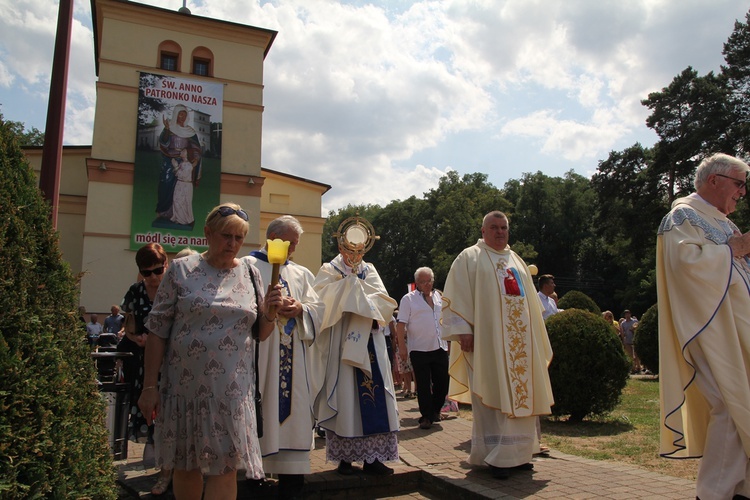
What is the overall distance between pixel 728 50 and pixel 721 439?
3723 cm

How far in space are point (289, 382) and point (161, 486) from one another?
3.99 ft

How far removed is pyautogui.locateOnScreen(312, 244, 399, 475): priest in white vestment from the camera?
5457 millimetres

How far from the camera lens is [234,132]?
82.1 ft

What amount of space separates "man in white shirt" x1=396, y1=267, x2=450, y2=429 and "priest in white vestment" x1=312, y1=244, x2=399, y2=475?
2837 mm

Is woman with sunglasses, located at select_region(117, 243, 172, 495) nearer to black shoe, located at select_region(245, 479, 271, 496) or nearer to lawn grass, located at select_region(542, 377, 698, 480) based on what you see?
black shoe, located at select_region(245, 479, 271, 496)

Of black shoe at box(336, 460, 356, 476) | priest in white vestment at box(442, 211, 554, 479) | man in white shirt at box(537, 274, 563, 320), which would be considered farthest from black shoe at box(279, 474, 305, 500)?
man in white shirt at box(537, 274, 563, 320)

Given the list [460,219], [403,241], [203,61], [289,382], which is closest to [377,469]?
[289,382]

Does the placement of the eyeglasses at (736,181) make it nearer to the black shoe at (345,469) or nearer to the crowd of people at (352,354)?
the crowd of people at (352,354)

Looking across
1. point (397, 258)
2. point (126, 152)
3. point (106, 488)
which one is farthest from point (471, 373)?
point (397, 258)

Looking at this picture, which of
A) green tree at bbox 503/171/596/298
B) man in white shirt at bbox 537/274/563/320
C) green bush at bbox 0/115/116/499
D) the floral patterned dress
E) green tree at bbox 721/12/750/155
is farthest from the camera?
green tree at bbox 503/171/596/298

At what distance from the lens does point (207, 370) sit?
3355mm

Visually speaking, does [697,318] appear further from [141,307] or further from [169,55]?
[169,55]

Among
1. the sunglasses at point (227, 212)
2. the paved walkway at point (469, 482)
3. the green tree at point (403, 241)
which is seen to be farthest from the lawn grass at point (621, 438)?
the green tree at point (403, 241)

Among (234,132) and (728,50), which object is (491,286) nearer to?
(234,132)
